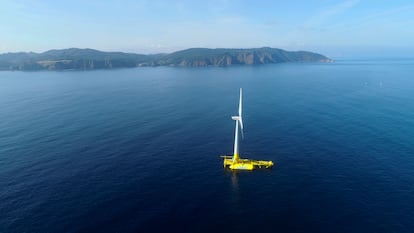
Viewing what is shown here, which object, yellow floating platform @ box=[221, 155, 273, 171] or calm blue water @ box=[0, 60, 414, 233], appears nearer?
calm blue water @ box=[0, 60, 414, 233]

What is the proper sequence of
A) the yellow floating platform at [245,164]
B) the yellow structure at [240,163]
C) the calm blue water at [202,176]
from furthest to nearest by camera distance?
the yellow floating platform at [245,164]
the yellow structure at [240,163]
the calm blue water at [202,176]

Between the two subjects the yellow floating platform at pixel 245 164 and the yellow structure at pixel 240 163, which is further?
the yellow floating platform at pixel 245 164

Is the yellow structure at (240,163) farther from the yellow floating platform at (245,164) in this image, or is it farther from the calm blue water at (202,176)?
the calm blue water at (202,176)

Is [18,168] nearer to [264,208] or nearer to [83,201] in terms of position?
[83,201]

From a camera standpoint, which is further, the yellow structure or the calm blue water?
the yellow structure

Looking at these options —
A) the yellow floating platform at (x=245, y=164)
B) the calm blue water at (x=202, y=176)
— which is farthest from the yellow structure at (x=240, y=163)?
the calm blue water at (x=202, y=176)

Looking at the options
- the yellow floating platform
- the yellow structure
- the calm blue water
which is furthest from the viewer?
the yellow floating platform

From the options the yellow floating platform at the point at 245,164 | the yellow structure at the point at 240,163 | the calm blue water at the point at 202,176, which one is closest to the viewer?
the calm blue water at the point at 202,176

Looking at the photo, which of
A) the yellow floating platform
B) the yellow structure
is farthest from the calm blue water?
the yellow structure

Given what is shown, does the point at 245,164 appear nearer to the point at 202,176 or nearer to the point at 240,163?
the point at 240,163

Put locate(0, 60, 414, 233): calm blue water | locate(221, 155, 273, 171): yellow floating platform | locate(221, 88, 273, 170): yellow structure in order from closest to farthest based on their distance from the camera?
1. locate(0, 60, 414, 233): calm blue water
2. locate(221, 88, 273, 170): yellow structure
3. locate(221, 155, 273, 171): yellow floating platform

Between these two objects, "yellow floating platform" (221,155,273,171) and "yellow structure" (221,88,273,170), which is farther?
"yellow floating platform" (221,155,273,171)

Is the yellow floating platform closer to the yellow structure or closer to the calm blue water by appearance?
the yellow structure
